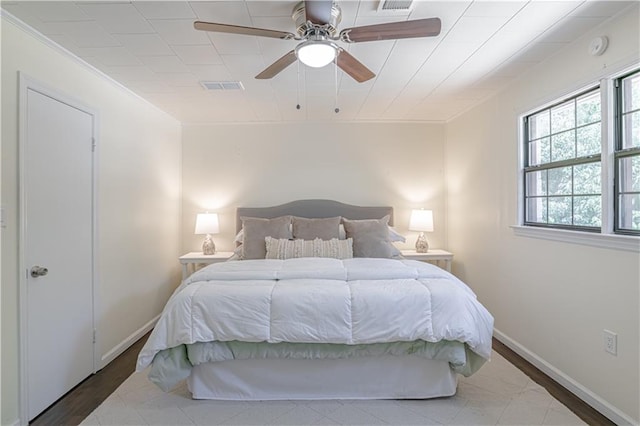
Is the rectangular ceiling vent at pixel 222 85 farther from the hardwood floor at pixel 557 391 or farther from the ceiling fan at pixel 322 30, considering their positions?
the hardwood floor at pixel 557 391

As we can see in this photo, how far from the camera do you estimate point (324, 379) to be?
2.18 meters

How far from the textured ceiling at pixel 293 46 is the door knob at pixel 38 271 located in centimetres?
153

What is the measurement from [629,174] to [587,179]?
323mm

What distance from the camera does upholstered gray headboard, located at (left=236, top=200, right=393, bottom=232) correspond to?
13.9 feet

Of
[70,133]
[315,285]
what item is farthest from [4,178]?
[315,285]

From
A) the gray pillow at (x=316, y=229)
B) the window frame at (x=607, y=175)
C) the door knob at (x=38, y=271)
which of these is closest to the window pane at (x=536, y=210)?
the window frame at (x=607, y=175)

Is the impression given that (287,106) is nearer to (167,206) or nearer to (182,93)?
(182,93)

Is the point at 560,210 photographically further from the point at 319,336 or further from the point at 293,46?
the point at 293,46

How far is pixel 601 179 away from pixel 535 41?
1055 mm

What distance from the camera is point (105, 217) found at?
2750 mm

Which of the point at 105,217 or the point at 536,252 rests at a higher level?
the point at 105,217

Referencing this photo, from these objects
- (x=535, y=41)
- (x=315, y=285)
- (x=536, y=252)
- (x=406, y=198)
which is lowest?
(x=315, y=285)

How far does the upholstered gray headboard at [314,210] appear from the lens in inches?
166

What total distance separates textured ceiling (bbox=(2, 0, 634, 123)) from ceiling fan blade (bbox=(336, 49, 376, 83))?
21 centimetres
